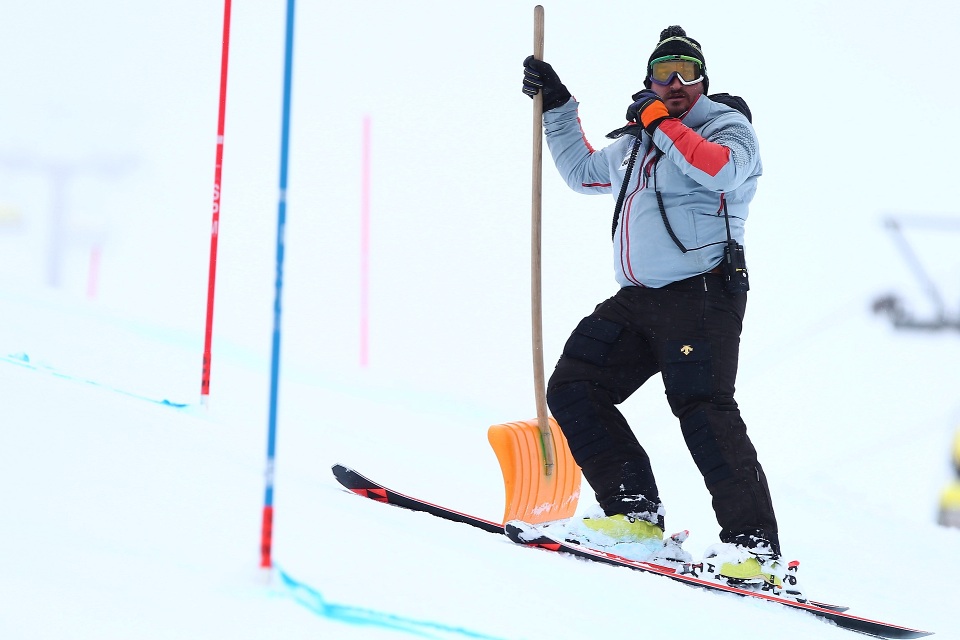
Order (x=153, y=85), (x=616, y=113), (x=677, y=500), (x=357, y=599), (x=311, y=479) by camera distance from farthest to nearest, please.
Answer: (x=153, y=85), (x=616, y=113), (x=677, y=500), (x=311, y=479), (x=357, y=599)

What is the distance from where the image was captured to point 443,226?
30.3 ft

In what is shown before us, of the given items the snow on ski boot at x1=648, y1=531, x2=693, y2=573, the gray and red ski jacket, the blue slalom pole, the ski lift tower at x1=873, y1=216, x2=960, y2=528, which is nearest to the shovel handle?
the gray and red ski jacket

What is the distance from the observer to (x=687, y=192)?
2.23m

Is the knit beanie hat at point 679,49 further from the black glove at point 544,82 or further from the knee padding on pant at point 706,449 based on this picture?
the knee padding on pant at point 706,449

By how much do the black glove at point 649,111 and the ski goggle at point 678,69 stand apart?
0.16ft

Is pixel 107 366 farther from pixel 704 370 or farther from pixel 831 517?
pixel 831 517

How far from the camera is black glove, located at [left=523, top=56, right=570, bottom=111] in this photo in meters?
2.55

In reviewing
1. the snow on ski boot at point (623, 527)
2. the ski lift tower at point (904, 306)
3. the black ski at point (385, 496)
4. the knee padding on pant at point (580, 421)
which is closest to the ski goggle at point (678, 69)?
the knee padding on pant at point (580, 421)

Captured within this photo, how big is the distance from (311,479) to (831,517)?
8.18ft

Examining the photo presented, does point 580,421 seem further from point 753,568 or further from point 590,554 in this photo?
point 753,568

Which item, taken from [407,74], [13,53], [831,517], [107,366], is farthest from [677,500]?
[13,53]

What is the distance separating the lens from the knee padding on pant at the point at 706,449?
2.12 metres

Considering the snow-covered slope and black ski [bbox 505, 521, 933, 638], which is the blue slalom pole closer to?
the snow-covered slope

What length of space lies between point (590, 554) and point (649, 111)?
3.29 feet
